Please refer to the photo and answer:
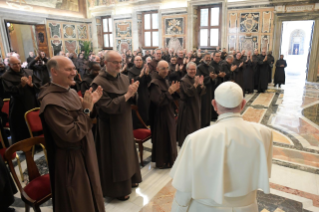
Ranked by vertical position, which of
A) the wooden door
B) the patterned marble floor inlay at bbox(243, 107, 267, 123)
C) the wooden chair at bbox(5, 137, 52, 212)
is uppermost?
the wooden door

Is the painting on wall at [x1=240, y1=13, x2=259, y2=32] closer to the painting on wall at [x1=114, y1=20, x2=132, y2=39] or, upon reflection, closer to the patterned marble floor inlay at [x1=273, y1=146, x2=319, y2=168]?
the painting on wall at [x1=114, y1=20, x2=132, y2=39]

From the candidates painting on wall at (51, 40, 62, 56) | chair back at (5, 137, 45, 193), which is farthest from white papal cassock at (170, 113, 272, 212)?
painting on wall at (51, 40, 62, 56)

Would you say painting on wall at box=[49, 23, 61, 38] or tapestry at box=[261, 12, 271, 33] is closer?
tapestry at box=[261, 12, 271, 33]

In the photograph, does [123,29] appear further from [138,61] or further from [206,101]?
[206,101]

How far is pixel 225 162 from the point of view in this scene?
154 cm

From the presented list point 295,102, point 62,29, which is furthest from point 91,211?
point 62,29

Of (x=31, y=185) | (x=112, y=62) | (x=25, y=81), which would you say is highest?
(x=112, y=62)

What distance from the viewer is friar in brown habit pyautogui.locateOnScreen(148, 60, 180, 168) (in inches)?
158

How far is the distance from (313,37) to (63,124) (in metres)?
13.5

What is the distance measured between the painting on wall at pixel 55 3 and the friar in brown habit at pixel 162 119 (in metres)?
13.1

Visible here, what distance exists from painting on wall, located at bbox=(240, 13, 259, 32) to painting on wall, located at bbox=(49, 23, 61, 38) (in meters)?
11.9

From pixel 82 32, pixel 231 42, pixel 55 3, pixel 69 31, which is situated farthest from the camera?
pixel 82 32

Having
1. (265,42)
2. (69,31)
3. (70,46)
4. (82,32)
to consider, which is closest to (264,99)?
(265,42)

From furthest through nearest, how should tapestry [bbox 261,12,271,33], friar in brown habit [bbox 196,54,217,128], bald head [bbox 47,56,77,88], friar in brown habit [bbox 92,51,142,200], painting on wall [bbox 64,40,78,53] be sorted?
painting on wall [bbox 64,40,78,53] < tapestry [bbox 261,12,271,33] < friar in brown habit [bbox 196,54,217,128] < friar in brown habit [bbox 92,51,142,200] < bald head [bbox 47,56,77,88]
